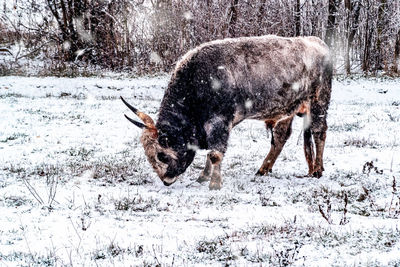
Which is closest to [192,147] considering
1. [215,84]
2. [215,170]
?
[215,170]

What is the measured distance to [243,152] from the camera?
27.3 ft

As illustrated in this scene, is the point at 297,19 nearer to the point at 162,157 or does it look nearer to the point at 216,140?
the point at 216,140

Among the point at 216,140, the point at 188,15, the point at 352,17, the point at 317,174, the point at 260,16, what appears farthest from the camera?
the point at 352,17

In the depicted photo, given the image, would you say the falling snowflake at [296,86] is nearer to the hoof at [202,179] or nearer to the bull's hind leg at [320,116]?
the bull's hind leg at [320,116]

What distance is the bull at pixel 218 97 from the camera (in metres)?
5.69

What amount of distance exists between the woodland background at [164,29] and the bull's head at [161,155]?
13999 millimetres

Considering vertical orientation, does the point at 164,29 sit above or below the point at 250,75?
below

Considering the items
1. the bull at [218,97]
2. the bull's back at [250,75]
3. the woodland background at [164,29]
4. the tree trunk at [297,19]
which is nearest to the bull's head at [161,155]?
the bull at [218,97]

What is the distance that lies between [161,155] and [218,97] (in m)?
1.18

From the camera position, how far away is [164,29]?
19906 millimetres

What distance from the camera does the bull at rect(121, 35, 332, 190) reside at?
5.69 m

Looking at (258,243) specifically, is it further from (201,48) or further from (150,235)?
(201,48)

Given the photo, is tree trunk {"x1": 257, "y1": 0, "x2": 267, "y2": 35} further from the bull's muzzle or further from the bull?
the bull's muzzle

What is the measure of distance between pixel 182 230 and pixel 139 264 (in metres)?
0.95
